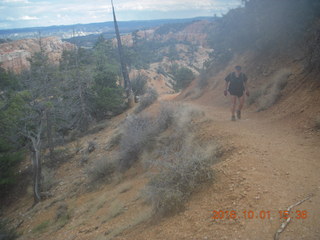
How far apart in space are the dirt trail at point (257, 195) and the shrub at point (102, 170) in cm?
415

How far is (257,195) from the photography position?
322 centimetres

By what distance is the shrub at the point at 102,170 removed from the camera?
7793 mm

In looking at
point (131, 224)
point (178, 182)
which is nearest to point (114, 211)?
point (131, 224)

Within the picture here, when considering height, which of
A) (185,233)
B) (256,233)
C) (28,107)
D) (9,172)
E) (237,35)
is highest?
(237,35)

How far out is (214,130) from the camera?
251 inches

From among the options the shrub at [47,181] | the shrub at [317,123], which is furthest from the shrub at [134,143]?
the shrub at [317,123]

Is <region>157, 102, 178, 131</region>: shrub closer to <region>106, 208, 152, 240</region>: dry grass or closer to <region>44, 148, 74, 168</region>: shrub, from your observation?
<region>106, 208, 152, 240</region>: dry grass

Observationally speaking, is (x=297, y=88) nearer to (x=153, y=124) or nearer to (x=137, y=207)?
(x=153, y=124)

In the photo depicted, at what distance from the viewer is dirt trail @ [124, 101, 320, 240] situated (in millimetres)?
2727

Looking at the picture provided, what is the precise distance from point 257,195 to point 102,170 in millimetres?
5592

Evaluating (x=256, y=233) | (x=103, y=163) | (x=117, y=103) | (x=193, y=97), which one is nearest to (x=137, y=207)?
(x=256, y=233)

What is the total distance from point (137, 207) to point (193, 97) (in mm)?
10705
